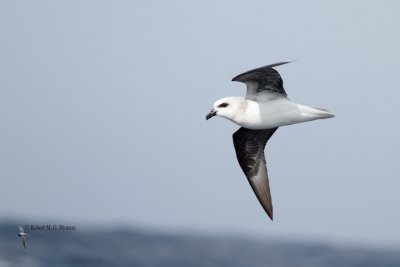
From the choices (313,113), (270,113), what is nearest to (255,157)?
(270,113)

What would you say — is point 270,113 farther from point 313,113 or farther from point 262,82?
point 313,113

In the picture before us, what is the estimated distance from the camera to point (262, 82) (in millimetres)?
16578

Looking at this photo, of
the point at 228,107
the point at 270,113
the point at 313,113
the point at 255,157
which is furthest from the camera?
the point at 255,157

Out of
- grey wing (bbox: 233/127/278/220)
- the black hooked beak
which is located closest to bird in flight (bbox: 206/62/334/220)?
the black hooked beak

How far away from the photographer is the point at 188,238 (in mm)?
55750

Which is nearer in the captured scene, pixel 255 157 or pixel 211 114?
pixel 211 114

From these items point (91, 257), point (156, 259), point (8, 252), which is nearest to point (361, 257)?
point (156, 259)

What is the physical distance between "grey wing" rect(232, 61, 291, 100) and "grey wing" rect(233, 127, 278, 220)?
228 centimetres

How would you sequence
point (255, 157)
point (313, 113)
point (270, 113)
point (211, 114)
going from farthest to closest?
point (255, 157)
point (211, 114)
point (270, 113)
point (313, 113)

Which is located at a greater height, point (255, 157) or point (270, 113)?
point (270, 113)

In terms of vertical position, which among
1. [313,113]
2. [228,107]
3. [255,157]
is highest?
[228,107]

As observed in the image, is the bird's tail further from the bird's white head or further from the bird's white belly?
the bird's white head

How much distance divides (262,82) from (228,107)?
0.99 metres

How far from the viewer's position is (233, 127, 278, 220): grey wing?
1902cm
